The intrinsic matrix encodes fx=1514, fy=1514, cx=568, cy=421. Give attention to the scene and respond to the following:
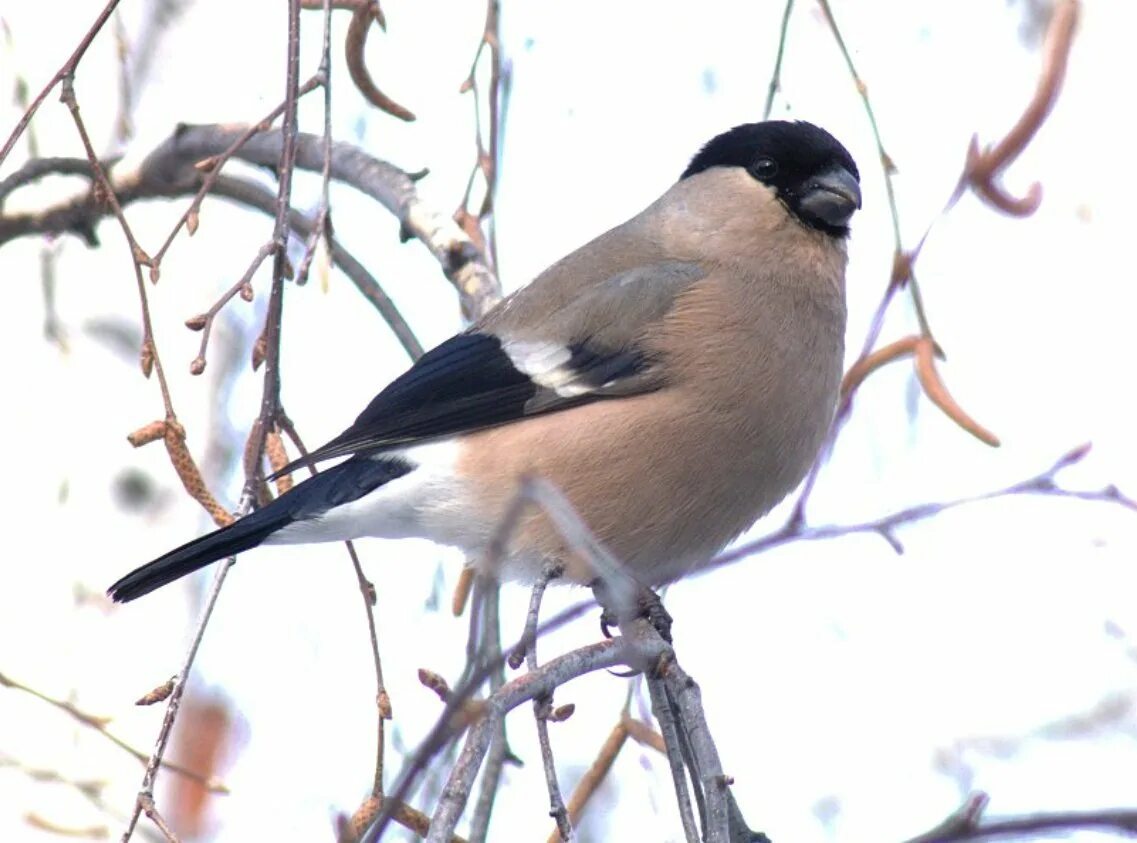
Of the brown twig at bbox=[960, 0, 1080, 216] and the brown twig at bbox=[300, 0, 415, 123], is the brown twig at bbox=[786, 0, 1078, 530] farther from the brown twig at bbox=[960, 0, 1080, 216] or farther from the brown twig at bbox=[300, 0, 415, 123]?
the brown twig at bbox=[300, 0, 415, 123]

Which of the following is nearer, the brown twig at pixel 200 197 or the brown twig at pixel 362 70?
the brown twig at pixel 200 197

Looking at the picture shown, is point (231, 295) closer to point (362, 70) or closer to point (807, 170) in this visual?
point (362, 70)

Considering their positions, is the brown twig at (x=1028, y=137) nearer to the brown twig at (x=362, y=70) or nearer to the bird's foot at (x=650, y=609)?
the bird's foot at (x=650, y=609)

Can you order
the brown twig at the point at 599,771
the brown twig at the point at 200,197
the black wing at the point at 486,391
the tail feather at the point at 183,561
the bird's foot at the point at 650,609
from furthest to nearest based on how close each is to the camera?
the black wing at the point at 486,391, the bird's foot at the point at 650,609, the tail feather at the point at 183,561, the brown twig at the point at 599,771, the brown twig at the point at 200,197

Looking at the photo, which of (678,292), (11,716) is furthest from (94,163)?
(11,716)

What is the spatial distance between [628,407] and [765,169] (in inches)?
29.0

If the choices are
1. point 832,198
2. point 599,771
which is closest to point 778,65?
point 832,198

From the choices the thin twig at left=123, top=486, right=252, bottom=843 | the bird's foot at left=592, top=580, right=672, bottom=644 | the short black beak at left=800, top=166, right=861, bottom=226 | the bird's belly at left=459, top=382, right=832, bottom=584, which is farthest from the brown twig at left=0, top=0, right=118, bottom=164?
the short black beak at left=800, top=166, right=861, bottom=226

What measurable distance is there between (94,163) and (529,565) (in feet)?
3.73

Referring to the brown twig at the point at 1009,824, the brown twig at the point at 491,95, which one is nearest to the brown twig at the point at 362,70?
the brown twig at the point at 491,95

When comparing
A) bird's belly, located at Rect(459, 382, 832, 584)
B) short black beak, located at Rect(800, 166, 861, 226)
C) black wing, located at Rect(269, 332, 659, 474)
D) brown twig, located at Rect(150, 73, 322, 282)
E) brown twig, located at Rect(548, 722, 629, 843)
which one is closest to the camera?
brown twig, located at Rect(150, 73, 322, 282)

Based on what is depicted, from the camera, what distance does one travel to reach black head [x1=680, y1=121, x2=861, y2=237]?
3.19 metres

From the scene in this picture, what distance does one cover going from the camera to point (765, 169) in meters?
3.28

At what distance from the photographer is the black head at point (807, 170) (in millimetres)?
3186
